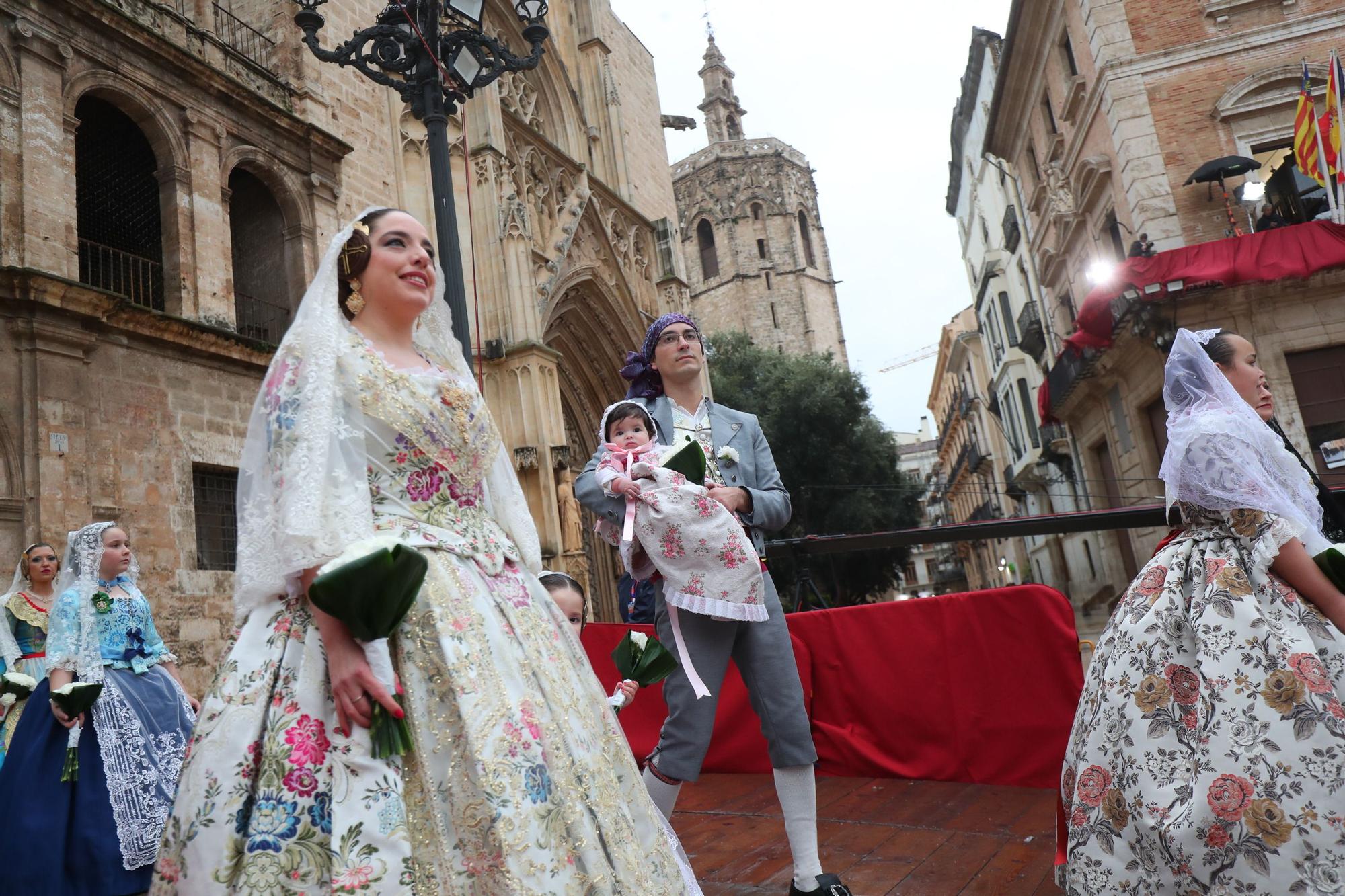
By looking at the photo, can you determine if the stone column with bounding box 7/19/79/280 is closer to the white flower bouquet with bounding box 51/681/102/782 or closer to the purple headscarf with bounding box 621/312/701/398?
the white flower bouquet with bounding box 51/681/102/782

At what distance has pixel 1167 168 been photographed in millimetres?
15148

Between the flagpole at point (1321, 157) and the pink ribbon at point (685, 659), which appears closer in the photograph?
the pink ribbon at point (685, 659)

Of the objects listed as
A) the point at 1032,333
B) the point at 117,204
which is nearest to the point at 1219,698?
the point at 117,204

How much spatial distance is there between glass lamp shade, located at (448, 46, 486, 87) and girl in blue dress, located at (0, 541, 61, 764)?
4.18 meters

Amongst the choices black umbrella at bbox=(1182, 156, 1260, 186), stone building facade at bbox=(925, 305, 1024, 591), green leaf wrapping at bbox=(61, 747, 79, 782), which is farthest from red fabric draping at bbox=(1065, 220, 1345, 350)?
stone building facade at bbox=(925, 305, 1024, 591)

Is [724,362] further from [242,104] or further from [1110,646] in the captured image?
[1110,646]

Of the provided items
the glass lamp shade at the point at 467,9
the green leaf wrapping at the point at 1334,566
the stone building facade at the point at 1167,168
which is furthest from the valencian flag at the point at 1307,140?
the green leaf wrapping at the point at 1334,566

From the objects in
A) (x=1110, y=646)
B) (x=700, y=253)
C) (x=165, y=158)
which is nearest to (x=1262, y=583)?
(x=1110, y=646)

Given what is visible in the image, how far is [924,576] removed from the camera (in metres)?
84.7

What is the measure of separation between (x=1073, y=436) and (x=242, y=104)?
18.9 m

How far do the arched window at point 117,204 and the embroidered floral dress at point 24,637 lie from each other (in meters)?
6.53

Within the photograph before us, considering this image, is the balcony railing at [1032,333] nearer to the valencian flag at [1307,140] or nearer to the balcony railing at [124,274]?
the valencian flag at [1307,140]

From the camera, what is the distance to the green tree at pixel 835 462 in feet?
90.2

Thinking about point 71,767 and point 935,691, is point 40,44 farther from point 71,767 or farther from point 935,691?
point 935,691
